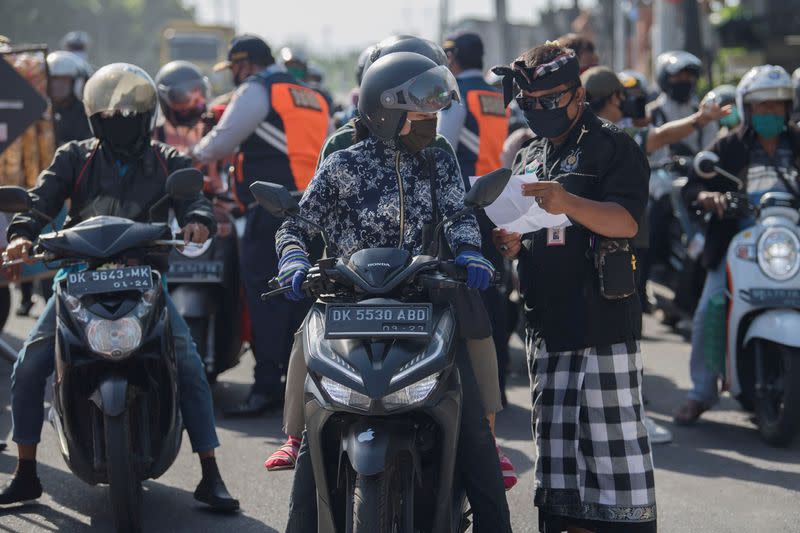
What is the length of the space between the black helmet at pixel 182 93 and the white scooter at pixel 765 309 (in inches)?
129

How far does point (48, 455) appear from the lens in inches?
268

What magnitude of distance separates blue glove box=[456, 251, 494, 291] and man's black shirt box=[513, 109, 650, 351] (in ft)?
2.24

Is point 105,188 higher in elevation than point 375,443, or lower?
higher

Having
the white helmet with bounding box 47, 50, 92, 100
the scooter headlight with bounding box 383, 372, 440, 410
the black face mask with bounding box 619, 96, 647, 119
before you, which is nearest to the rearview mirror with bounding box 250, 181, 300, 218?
the scooter headlight with bounding box 383, 372, 440, 410

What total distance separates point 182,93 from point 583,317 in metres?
4.52

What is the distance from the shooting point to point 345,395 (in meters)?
3.89

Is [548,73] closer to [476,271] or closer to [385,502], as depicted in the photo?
[476,271]

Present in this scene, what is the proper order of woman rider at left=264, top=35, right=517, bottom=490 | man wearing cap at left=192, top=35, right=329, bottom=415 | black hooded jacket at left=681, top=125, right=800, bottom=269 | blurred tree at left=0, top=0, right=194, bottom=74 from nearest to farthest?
woman rider at left=264, top=35, right=517, bottom=490 < black hooded jacket at left=681, top=125, right=800, bottom=269 < man wearing cap at left=192, top=35, right=329, bottom=415 < blurred tree at left=0, top=0, right=194, bottom=74

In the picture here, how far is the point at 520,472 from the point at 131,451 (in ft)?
6.75

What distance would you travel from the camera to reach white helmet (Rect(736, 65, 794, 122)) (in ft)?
23.4

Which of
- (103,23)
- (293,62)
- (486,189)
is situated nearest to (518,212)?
(486,189)

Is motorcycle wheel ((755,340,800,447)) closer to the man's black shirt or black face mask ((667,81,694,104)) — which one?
the man's black shirt

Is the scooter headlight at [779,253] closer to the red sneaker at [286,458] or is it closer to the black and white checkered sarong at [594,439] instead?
the black and white checkered sarong at [594,439]

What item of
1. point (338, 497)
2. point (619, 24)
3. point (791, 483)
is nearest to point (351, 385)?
point (338, 497)
